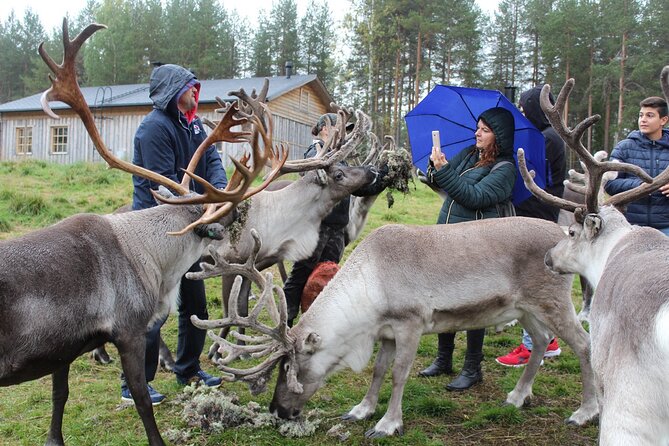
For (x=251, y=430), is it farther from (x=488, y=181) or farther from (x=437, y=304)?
(x=488, y=181)

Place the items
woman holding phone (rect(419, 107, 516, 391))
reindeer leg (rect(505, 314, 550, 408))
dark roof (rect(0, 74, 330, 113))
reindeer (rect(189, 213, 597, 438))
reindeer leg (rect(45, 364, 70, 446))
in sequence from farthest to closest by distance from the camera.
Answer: dark roof (rect(0, 74, 330, 113)) < woman holding phone (rect(419, 107, 516, 391)) < reindeer leg (rect(505, 314, 550, 408)) < reindeer (rect(189, 213, 597, 438)) < reindeer leg (rect(45, 364, 70, 446))

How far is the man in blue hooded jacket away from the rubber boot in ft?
6.24

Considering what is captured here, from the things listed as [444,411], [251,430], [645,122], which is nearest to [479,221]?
[444,411]

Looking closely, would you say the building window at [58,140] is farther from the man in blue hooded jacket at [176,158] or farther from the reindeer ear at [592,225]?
the reindeer ear at [592,225]

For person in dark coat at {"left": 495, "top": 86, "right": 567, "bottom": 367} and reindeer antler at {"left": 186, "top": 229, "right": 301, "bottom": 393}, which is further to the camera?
person in dark coat at {"left": 495, "top": 86, "right": 567, "bottom": 367}

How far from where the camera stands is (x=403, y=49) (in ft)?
101

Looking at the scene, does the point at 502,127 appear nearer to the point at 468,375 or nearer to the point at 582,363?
the point at 582,363

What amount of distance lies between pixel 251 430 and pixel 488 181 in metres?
2.63

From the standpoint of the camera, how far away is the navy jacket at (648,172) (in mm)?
5031

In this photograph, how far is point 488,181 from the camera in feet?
16.1

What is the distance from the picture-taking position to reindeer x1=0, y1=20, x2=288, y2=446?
328 centimetres

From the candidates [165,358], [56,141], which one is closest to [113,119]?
[56,141]

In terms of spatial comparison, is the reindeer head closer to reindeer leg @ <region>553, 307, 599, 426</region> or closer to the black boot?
reindeer leg @ <region>553, 307, 599, 426</region>

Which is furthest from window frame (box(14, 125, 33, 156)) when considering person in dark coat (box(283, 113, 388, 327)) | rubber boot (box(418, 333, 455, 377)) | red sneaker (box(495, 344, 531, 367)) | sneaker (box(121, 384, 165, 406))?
red sneaker (box(495, 344, 531, 367))
